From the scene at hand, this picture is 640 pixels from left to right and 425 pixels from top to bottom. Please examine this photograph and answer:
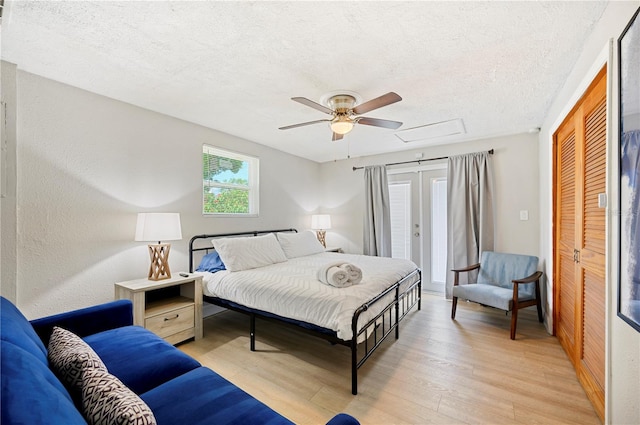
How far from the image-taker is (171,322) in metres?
2.66

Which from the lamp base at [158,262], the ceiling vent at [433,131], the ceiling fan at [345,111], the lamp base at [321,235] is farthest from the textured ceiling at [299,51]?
the lamp base at [321,235]

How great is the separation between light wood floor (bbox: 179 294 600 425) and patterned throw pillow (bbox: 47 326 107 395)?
1.25 m

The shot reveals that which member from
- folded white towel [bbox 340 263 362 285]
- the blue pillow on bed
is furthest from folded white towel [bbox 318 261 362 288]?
the blue pillow on bed

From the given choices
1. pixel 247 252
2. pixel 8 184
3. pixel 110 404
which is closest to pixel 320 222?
pixel 247 252

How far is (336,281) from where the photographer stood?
240 cm

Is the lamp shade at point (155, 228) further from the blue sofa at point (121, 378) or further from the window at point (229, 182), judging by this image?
the window at point (229, 182)

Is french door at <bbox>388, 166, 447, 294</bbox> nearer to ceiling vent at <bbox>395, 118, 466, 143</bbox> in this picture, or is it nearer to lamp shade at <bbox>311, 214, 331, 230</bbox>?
ceiling vent at <bbox>395, 118, 466, 143</bbox>

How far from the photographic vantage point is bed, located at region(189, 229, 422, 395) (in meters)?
2.12

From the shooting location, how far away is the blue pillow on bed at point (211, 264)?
3.16 metres

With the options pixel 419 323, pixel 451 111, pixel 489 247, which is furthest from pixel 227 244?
pixel 489 247

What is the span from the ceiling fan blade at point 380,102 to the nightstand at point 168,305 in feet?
7.84

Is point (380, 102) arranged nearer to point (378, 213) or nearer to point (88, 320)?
point (88, 320)

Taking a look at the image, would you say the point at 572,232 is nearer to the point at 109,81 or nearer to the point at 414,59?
the point at 414,59

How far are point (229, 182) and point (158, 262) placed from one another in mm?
1563
